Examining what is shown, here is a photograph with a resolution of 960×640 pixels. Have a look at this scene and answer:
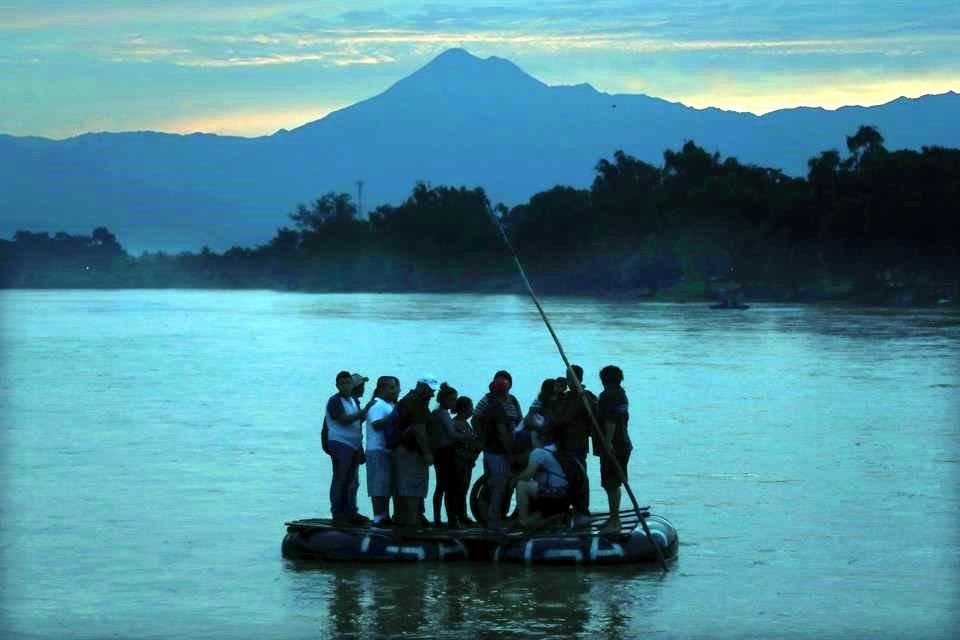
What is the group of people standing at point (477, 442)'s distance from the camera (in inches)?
593

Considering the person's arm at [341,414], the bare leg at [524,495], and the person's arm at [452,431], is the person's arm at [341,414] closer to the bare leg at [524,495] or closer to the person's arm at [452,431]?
the person's arm at [452,431]

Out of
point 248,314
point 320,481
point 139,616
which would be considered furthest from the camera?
point 248,314

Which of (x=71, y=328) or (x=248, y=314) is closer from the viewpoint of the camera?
(x=71, y=328)

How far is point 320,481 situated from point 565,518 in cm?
703

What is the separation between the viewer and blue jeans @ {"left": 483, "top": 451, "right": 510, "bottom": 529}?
1533 cm

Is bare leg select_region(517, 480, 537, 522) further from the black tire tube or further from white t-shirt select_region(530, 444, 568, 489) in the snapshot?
the black tire tube

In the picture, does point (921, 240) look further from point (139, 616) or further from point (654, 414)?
point (139, 616)

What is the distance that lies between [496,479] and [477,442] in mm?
355

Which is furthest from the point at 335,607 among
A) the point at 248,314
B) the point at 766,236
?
the point at 766,236

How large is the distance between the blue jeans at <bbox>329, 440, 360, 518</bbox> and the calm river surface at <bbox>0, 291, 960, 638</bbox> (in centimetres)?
72

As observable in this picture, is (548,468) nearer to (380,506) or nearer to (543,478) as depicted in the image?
(543,478)

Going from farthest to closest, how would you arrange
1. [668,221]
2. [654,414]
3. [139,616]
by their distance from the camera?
[668,221]
[654,414]
[139,616]

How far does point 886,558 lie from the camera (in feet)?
53.1

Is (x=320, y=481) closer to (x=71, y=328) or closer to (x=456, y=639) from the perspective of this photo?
(x=456, y=639)
